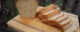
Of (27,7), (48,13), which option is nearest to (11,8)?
(27,7)

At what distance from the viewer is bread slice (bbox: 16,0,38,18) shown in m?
0.85

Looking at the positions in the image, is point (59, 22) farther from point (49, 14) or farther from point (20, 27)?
point (20, 27)

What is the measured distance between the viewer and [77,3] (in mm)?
1491

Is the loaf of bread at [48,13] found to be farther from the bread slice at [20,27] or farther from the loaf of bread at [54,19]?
the bread slice at [20,27]

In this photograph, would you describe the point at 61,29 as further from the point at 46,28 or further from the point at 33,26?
the point at 33,26

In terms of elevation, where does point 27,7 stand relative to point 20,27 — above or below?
above

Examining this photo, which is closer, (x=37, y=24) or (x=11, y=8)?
(x=37, y=24)

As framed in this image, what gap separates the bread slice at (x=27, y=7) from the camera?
848 mm

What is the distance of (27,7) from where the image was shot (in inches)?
34.2

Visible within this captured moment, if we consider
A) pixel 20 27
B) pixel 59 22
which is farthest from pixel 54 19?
pixel 20 27

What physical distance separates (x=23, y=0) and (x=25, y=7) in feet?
0.21

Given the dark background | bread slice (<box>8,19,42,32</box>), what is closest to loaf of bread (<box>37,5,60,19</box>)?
bread slice (<box>8,19,42,32</box>)

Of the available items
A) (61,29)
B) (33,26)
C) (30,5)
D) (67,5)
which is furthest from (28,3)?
(67,5)

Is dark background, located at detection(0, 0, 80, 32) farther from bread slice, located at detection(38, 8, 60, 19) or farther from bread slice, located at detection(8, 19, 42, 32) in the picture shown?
bread slice, located at detection(38, 8, 60, 19)
